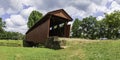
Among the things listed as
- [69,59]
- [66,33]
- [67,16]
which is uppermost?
[67,16]

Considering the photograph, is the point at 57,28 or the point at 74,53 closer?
the point at 74,53

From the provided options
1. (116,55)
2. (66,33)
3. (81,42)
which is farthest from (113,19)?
(116,55)

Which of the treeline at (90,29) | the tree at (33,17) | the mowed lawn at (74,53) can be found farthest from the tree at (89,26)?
the mowed lawn at (74,53)

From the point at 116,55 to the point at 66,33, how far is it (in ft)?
53.9

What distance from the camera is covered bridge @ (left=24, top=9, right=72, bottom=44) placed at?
35469 mm

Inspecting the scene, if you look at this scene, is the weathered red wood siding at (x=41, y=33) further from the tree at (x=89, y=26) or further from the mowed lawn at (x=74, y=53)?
the tree at (x=89, y=26)

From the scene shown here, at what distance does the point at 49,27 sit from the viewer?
3556cm

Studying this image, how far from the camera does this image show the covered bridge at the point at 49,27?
35.5 metres

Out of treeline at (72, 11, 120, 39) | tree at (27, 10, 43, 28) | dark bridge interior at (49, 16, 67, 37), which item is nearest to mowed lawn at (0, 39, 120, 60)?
dark bridge interior at (49, 16, 67, 37)

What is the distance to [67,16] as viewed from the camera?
124ft

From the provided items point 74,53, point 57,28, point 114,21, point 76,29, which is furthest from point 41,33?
point 76,29

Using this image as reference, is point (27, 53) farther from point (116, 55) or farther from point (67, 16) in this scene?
point (67, 16)

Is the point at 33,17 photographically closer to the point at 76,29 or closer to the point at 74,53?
the point at 76,29

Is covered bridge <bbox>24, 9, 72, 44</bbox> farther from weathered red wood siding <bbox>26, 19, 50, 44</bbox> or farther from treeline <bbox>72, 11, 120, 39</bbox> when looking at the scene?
treeline <bbox>72, 11, 120, 39</bbox>
